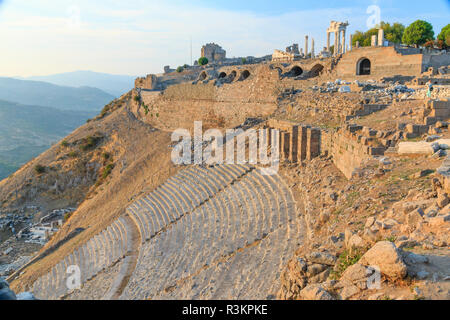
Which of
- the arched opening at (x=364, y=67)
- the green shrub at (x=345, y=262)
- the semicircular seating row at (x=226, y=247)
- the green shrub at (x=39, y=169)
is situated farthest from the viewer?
the green shrub at (x=39, y=169)

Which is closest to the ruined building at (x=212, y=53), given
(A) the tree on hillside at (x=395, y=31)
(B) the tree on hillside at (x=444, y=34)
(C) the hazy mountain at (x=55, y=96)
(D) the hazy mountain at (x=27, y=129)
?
(A) the tree on hillside at (x=395, y=31)

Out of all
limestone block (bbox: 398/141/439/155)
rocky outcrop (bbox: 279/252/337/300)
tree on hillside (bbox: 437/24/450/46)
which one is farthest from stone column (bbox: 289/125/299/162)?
tree on hillside (bbox: 437/24/450/46)

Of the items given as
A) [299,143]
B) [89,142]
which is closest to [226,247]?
[299,143]

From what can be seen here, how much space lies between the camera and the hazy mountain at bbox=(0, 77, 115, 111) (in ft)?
541

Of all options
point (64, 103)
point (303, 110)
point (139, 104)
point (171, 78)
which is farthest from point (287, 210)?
point (64, 103)

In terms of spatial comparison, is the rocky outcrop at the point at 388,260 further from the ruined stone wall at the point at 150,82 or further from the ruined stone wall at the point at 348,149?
the ruined stone wall at the point at 150,82

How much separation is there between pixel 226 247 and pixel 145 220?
590 centimetres

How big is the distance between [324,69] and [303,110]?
10.0 metres

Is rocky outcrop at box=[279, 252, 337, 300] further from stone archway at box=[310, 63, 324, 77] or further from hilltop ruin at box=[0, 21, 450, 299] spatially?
stone archway at box=[310, 63, 324, 77]

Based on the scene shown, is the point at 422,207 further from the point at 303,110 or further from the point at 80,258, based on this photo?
the point at 80,258

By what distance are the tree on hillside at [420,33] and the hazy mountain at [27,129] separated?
53125 mm

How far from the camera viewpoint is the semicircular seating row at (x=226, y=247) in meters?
7.14

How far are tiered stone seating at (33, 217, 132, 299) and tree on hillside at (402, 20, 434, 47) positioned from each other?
28158 millimetres

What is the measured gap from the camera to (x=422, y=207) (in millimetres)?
4809
